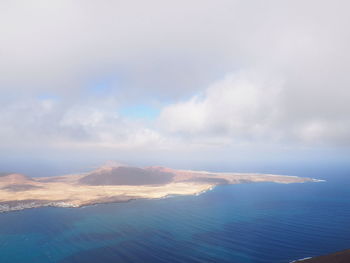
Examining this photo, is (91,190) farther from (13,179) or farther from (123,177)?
(13,179)

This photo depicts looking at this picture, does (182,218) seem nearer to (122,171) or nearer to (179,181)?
(179,181)

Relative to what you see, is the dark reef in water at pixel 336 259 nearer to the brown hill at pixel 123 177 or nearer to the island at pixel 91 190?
the island at pixel 91 190

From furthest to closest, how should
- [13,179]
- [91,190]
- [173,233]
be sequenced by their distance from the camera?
1. [13,179]
2. [91,190]
3. [173,233]

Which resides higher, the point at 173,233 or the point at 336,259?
the point at 336,259

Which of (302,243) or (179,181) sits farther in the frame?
(179,181)

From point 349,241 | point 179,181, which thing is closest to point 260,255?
point 349,241

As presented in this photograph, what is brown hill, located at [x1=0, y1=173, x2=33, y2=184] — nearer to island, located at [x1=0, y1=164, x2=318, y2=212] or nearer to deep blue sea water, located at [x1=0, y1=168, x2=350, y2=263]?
island, located at [x1=0, y1=164, x2=318, y2=212]

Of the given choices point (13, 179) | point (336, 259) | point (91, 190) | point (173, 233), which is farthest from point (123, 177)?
point (336, 259)

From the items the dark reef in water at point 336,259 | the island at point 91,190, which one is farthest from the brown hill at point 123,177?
the dark reef in water at point 336,259
